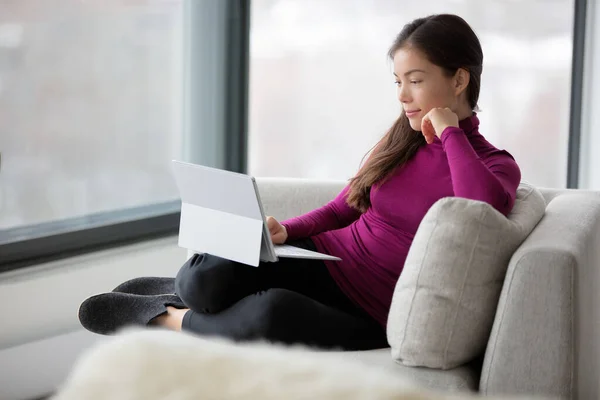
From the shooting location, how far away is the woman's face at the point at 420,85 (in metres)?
2.29

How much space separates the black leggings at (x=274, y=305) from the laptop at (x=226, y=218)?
6cm

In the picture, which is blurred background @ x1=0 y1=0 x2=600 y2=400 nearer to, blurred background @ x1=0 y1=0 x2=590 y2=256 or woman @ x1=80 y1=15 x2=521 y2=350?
blurred background @ x1=0 y1=0 x2=590 y2=256

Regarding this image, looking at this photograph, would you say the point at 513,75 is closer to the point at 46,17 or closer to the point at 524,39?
the point at 524,39

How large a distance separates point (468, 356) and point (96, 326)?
0.96 meters

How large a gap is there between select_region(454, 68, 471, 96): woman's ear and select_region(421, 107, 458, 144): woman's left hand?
0.21 feet

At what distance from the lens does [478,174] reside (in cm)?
207

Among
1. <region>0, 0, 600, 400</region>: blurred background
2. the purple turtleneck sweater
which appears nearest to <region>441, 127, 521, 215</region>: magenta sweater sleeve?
the purple turtleneck sweater

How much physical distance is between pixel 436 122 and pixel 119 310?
923 millimetres

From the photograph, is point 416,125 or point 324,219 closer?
point 416,125

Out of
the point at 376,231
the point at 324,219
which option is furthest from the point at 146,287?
the point at 376,231

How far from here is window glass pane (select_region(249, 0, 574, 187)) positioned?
3932 mm

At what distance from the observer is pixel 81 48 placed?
3102mm

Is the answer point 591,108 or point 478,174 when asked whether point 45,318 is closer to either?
point 478,174

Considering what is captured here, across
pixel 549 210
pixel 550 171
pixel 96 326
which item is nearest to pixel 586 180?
pixel 550 171
